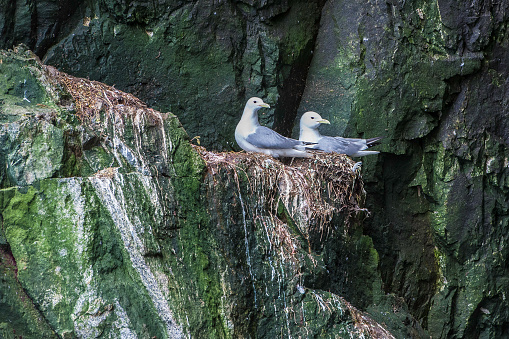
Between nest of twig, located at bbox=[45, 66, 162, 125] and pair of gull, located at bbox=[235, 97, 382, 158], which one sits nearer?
nest of twig, located at bbox=[45, 66, 162, 125]

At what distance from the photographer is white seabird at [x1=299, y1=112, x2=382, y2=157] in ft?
20.2

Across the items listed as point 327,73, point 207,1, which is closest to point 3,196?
point 207,1

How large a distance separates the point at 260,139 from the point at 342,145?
87 centimetres

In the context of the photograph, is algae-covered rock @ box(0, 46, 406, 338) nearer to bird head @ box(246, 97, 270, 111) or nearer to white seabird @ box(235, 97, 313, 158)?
white seabird @ box(235, 97, 313, 158)

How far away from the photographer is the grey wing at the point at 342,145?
6141 mm

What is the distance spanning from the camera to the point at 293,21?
702 centimetres

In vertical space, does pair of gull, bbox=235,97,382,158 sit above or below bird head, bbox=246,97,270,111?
below

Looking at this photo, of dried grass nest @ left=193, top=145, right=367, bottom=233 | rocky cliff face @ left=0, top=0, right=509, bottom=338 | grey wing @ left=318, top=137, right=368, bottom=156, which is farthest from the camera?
rocky cliff face @ left=0, top=0, right=509, bottom=338

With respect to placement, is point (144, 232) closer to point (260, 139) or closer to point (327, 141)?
point (260, 139)

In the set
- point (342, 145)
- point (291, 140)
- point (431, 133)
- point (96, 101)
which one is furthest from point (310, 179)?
point (431, 133)

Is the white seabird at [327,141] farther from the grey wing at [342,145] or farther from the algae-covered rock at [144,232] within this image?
the algae-covered rock at [144,232]

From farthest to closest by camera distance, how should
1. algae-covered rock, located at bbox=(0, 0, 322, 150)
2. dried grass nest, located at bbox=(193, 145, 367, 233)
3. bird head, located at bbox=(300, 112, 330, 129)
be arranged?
algae-covered rock, located at bbox=(0, 0, 322, 150)
bird head, located at bbox=(300, 112, 330, 129)
dried grass nest, located at bbox=(193, 145, 367, 233)

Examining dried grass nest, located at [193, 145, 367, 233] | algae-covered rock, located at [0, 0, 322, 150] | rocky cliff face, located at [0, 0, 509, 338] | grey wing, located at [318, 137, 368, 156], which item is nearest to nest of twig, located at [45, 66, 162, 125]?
dried grass nest, located at [193, 145, 367, 233]

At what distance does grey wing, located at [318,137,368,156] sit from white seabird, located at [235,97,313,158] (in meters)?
0.22
